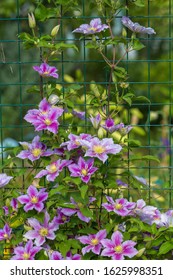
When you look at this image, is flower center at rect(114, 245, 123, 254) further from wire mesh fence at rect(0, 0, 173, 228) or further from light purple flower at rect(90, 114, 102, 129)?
wire mesh fence at rect(0, 0, 173, 228)

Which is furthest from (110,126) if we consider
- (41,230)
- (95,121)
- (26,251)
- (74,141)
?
(26,251)

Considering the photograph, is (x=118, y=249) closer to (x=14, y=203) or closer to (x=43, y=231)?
(x=43, y=231)

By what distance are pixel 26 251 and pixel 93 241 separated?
0.90ft

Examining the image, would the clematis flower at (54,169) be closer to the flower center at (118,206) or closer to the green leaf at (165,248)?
the flower center at (118,206)

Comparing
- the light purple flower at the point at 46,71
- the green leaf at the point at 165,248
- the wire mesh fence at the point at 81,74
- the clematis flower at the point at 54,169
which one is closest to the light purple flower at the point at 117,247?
the green leaf at the point at 165,248

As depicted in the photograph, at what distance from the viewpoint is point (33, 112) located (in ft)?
8.58

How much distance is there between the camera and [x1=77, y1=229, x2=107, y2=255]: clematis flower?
2561 millimetres

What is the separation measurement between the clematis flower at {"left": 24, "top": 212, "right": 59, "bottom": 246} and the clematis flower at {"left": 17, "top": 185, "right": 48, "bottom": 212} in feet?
0.17

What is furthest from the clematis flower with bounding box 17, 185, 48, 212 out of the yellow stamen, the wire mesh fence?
the wire mesh fence

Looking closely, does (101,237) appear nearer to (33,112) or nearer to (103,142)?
(103,142)

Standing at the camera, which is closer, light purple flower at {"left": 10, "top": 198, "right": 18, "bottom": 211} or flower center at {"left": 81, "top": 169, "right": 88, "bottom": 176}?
flower center at {"left": 81, "top": 169, "right": 88, "bottom": 176}

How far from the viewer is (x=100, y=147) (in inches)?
98.2
